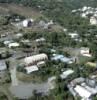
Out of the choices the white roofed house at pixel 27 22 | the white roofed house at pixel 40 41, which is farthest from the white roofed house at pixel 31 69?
the white roofed house at pixel 27 22

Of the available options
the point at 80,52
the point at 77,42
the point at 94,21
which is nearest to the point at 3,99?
the point at 80,52

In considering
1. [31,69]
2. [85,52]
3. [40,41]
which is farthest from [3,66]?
[85,52]

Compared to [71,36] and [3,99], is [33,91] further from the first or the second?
[71,36]

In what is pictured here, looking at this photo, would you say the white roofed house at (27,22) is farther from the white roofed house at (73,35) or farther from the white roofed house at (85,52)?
the white roofed house at (85,52)


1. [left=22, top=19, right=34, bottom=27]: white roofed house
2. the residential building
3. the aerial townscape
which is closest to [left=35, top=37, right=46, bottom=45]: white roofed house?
the aerial townscape

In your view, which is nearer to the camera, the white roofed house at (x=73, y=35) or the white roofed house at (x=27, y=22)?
A: the white roofed house at (x=73, y=35)

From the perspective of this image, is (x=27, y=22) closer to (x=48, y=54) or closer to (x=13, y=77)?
(x=48, y=54)

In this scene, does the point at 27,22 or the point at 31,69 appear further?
the point at 27,22
